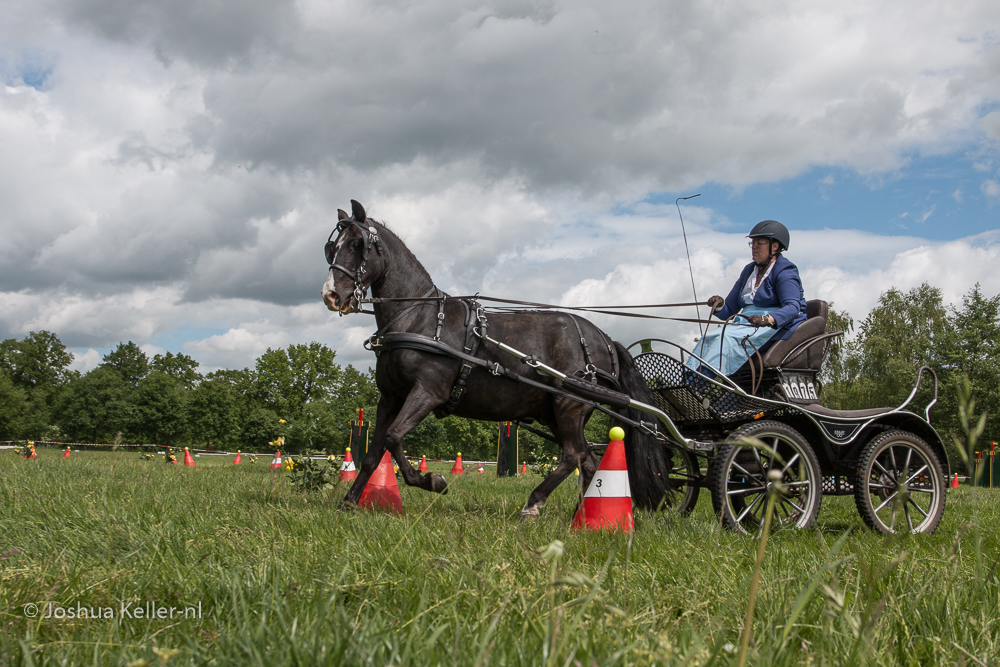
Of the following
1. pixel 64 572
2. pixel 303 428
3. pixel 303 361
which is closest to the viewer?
pixel 64 572

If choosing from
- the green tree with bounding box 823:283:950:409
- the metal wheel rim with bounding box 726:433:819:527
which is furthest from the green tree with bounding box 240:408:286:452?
the metal wheel rim with bounding box 726:433:819:527

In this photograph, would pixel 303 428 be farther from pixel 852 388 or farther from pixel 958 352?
pixel 958 352

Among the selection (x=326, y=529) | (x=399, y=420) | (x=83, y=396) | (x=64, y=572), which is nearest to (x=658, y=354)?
(x=399, y=420)

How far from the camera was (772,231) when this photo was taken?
216 inches

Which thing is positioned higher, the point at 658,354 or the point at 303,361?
the point at 303,361

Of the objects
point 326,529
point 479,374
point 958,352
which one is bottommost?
point 326,529

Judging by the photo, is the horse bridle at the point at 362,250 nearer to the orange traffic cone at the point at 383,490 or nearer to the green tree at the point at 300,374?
the orange traffic cone at the point at 383,490

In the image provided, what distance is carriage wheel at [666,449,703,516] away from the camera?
4.94 metres

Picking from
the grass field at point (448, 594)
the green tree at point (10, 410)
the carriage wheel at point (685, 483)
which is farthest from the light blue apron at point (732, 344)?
the green tree at point (10, 410)

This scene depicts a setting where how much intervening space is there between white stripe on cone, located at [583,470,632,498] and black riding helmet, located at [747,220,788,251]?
8.18ft

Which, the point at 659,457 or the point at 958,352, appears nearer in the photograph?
the point at 659,457

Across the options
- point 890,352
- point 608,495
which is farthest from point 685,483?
point 890,352

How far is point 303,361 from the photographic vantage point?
58.2 m

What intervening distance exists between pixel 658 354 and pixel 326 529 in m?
3.03
